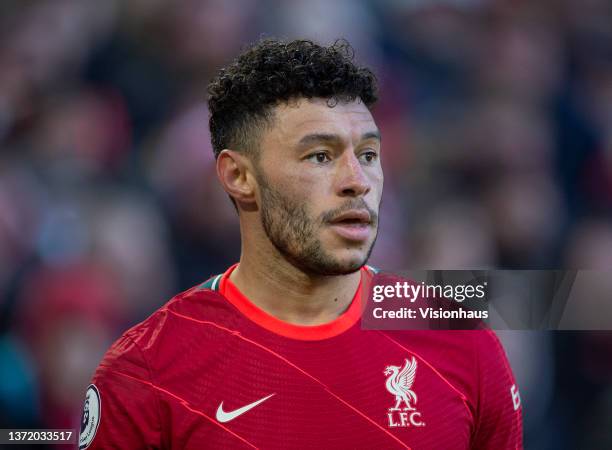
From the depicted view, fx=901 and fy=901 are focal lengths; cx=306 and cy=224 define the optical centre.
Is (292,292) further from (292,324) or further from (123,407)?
(123,407)

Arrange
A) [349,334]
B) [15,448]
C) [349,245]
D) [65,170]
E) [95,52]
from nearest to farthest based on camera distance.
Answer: [349,245]
[349,334]
[15,448]
[65,170]
[95,52]

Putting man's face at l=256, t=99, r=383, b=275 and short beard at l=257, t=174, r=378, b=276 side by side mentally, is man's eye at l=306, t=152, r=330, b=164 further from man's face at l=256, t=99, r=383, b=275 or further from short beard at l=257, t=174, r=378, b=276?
short beard at l=257, t=174, r=378, b=276

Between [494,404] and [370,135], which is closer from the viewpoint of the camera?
[370,135]

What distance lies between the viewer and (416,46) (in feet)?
16.3

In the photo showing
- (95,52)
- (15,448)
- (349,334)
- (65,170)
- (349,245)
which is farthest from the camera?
(95,52)

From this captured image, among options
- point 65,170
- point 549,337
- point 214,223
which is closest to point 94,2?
point 65,170

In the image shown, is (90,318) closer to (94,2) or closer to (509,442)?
(94,2)

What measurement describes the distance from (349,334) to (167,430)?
58 centimetres

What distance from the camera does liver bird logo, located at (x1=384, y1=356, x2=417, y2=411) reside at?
2498 millimetres

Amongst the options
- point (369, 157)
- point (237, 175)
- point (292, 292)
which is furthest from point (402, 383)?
point (237, 175)

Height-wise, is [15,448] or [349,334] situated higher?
[349,334]

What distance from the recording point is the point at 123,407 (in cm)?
242

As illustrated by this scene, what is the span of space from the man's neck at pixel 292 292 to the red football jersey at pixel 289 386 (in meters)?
0.03

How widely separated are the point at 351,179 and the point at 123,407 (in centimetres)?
86
